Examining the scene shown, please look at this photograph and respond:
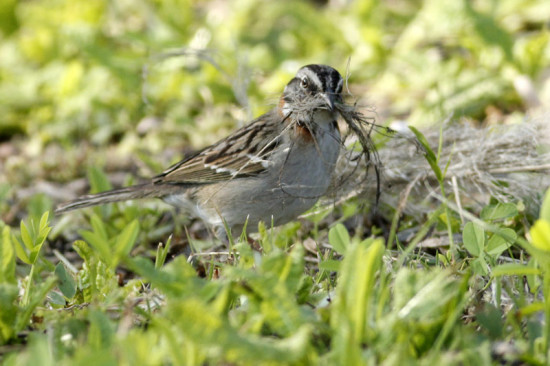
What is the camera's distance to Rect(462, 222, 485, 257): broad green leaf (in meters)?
2.93

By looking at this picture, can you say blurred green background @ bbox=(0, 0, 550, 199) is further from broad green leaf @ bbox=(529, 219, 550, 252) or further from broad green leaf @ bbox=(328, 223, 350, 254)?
broad green leaf @ bbox=(529, 219, 550, 252)

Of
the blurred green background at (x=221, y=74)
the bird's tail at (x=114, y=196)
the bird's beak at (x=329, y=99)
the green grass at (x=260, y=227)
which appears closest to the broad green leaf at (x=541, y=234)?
the green grass at (x=260, y=227)

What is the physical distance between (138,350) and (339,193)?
2196 mm

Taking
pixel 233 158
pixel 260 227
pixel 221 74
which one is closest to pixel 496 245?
pixel 260 227

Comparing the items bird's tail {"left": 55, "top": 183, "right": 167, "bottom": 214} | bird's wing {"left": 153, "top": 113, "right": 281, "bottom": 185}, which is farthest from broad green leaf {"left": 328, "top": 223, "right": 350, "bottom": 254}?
bird's tail {"left": 55, "top": 183, "right": 167, "bottom": 214}

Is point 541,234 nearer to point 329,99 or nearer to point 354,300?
point 354,300

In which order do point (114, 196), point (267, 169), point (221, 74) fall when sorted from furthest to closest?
point (221, 74) → point (114, 196) → point (267, 169)

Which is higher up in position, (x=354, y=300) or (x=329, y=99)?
(x=329, y=99)

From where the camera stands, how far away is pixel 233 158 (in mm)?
4152

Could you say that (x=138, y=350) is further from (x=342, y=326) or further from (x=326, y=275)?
(x=326, y=275)

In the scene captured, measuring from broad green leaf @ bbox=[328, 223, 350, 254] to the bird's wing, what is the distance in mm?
946

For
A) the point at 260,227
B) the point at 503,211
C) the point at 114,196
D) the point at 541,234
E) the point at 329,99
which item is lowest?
the point at 114,196

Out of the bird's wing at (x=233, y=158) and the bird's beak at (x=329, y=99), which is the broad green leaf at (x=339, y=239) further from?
the bird's wing at (x=233, y=158)

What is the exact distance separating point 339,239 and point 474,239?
548 millimetres
